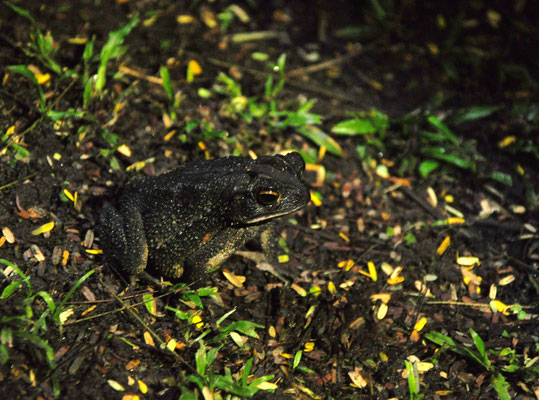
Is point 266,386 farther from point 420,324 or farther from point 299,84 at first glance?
point 299,84

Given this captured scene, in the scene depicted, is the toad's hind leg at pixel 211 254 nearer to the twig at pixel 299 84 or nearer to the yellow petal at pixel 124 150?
the yellow petal at pixel 124 150

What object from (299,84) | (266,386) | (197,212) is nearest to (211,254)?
(197,212)

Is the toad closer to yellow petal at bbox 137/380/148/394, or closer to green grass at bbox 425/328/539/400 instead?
yellow petal at bbox 137/380/148/394

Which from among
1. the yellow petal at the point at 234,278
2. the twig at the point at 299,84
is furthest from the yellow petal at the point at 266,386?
the twig at the point at 299,84

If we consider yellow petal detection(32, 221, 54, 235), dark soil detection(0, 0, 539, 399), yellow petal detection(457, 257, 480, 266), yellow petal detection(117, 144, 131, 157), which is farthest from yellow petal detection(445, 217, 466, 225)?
yellow petal detection(32, 221, 54, 235)

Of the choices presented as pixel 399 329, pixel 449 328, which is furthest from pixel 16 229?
pixel 449 328

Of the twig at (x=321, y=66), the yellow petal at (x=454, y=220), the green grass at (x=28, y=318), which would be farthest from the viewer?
the twig at (x=321, y=66)

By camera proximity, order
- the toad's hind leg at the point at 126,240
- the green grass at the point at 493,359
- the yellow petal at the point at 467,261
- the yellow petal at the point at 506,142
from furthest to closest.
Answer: the yellow petal at the point at 506,142 → the yellow petal at the point at 467,261 → the green grass at the point at 493,359 → the toad's hind leg at the point at 126,240
